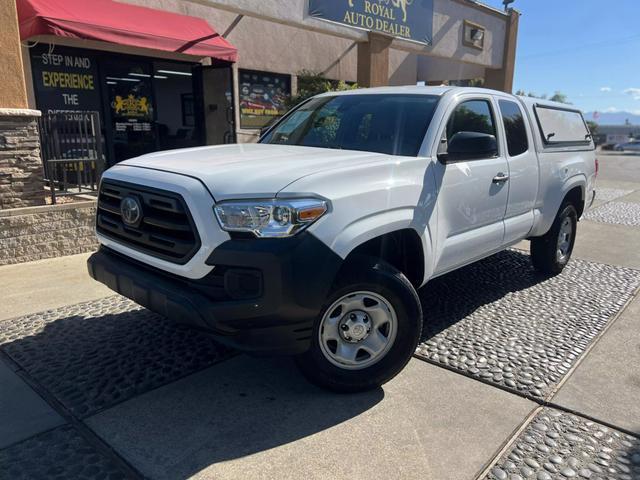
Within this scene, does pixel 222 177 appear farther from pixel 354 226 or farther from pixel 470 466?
pixel 470 466

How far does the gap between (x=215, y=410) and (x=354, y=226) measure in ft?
4.35

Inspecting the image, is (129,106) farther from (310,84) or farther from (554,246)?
(554,246)

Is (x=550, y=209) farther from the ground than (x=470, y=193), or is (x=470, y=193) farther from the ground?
(x=470, y=193)

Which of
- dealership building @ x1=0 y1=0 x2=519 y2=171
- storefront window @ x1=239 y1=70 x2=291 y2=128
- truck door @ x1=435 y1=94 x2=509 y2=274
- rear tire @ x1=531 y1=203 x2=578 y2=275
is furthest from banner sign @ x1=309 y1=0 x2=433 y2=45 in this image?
truck door @ x1=435 y1=94 x2=509 y2=274

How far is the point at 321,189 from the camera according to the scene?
279 cm

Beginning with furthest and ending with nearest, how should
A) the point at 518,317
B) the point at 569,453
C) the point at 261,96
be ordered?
the point at 261,96, the point at 518,317, the point at 569,453

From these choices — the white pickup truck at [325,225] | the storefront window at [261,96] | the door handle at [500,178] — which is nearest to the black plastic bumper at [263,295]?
the white pickup truck at [325,225]

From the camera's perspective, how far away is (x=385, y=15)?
39.7ft

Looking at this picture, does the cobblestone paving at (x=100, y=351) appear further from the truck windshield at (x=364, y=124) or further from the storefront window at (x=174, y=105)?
the storefront window at (x=174, y=105)

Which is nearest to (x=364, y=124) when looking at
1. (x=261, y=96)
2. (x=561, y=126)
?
(x=561, y=126)

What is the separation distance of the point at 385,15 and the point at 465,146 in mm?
9742

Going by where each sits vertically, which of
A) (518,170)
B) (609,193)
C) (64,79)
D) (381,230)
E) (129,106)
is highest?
(64,79)

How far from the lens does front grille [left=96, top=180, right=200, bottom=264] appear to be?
9.12ft

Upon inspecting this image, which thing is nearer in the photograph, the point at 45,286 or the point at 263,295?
the point at 263,295
